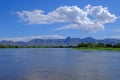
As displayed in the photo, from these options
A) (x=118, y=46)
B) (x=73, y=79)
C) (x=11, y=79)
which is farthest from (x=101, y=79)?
(x=118, y=46)

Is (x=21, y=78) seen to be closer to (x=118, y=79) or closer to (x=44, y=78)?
(x=44, y=78)

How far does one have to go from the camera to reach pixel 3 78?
3084 cm

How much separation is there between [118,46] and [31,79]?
171033 mm

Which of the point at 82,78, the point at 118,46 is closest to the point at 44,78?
the point at 82,78

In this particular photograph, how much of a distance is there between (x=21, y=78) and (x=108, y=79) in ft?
36.4

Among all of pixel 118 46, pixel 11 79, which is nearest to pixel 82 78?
pixel 11 79

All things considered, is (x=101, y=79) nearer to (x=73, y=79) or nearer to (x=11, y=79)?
(x=73, y=79)

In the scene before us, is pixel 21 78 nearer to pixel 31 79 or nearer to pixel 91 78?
pixel 31 79

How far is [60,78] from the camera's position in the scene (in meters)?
30.5

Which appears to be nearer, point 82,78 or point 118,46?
point 82,78

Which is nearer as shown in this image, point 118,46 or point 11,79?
point 11,79

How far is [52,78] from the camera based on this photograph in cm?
3036

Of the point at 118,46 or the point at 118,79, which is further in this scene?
the point at 118,46

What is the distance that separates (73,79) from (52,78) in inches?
106
